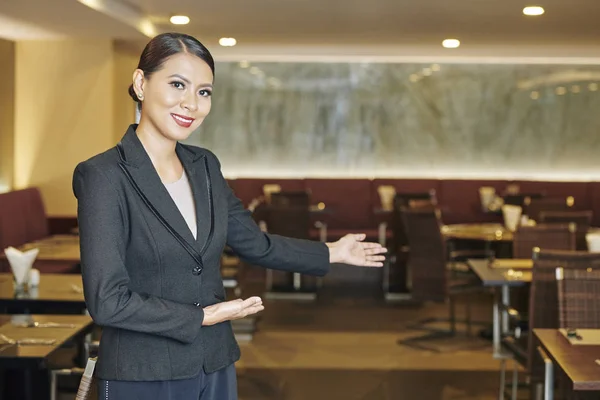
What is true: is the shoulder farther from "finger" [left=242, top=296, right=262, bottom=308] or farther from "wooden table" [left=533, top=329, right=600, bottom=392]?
"wooden table" [left=533, top=329, right=600, bottom=392]

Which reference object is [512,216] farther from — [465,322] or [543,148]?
[543,148]

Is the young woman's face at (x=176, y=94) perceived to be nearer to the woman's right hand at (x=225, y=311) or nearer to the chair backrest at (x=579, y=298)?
the woman's right hand at (x=225, y=311)

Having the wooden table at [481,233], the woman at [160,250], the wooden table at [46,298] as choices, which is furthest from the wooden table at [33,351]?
the wooden table at [481,233]

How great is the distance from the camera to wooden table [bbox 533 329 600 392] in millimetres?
2713

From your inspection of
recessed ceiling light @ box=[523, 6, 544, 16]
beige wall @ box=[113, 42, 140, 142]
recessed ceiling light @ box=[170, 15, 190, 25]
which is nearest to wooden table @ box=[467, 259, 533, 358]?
recessed ceiling light @ box=[523, 6, 544, 16]

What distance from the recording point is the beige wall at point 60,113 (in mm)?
8969

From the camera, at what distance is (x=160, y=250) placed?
5.97ft

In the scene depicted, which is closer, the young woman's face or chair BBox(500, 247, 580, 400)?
the young woman's face

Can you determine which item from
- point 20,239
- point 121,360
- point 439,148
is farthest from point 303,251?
point 439,148

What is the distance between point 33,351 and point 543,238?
11.1ft

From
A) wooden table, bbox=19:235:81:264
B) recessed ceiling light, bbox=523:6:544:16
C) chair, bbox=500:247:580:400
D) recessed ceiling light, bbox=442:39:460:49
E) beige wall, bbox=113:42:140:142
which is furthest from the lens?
beige wall, bbox=113:42:140:142

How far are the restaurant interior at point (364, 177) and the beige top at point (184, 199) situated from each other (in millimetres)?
398

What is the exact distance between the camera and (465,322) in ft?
25.2

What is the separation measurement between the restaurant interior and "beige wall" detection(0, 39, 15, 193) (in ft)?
0.06
